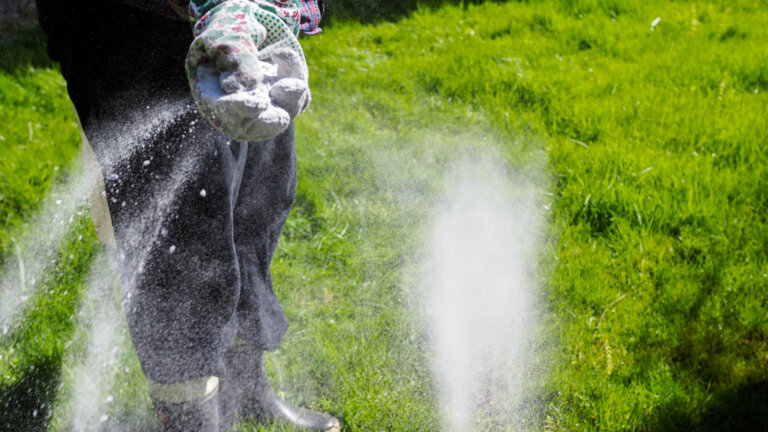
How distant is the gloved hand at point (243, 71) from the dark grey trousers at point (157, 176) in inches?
10.9

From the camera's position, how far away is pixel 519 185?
3.23 m

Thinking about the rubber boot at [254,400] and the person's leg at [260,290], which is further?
the rubber boot at [254,400]

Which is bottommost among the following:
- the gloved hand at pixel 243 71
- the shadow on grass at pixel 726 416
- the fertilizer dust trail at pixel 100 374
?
the fertilizer dust trail at pixel 100 374

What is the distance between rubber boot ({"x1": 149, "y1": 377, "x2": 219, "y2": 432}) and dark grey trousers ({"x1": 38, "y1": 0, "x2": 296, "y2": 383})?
7 cm

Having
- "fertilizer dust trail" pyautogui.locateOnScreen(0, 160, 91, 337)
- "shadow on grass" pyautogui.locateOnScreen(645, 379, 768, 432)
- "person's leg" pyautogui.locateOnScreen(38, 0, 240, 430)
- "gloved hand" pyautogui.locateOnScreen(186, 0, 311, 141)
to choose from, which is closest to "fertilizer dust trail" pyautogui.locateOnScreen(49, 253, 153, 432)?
"fertilizer dust trail" pyautogui.locateOnScreen(0, 160, 91, 337)

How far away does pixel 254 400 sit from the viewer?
1989 mm

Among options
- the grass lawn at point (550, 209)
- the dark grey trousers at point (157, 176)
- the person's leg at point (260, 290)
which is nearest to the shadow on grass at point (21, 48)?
the grass lawn at point (550, 209)

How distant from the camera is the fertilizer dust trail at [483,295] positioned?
2.12 m

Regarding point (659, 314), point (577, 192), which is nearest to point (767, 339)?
point (659, 314)

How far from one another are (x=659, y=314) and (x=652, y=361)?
27 cm

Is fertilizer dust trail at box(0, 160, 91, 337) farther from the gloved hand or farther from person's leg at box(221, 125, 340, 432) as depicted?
the gloved hand

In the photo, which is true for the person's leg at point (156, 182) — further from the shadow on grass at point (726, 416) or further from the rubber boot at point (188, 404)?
the shadow on grass at point (726, 416)

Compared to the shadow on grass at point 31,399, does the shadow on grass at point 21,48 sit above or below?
above

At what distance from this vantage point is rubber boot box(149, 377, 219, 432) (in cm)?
165
